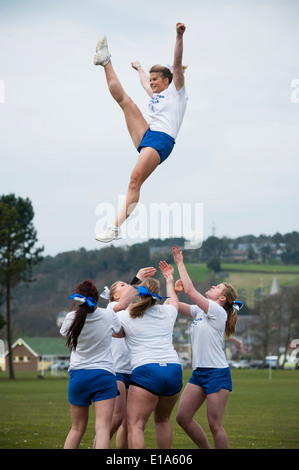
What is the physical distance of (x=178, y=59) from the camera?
7.90 metres

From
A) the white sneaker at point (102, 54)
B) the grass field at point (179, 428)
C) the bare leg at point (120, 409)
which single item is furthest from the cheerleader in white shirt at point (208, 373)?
the grass field at point (179, 428)

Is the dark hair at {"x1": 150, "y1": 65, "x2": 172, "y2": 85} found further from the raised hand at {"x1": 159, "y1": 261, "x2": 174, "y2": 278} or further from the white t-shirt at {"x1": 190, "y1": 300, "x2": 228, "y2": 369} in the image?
the white t-shirt at {"x1": 190, "y1": 300, "x2": 228, "y2": 369}

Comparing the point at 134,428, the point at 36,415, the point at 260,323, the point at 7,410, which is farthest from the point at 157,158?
the point at 260,323

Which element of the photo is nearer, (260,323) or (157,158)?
(157,158)

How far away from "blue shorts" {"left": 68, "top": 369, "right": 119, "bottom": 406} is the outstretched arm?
3446 millimetres

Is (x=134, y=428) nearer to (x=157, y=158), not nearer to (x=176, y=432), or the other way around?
(x=157, y=158)

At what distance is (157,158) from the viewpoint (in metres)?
7.93

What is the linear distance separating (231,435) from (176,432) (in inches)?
64.9

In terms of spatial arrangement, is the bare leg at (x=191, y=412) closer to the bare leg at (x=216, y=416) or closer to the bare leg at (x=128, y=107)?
the bare leg at (x=216, y=416)

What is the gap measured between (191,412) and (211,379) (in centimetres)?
52

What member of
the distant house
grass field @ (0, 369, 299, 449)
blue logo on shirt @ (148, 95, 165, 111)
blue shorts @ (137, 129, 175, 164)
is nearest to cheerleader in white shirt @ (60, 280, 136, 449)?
blue shorts @ (137, 129, 175, 164)

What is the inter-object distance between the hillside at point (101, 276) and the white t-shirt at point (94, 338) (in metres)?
7.85
